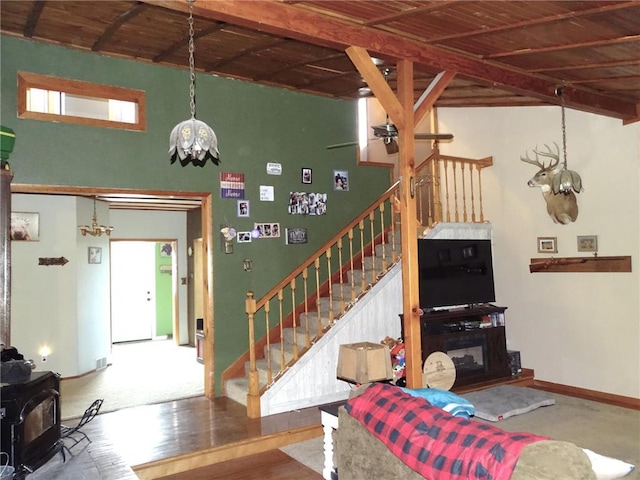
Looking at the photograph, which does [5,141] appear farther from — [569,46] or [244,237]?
[569,46]

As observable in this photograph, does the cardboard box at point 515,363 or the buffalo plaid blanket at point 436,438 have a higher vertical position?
the buffalo plaid blanket at point 436,438

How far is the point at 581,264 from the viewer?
600cm

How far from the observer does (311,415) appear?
4.98 m

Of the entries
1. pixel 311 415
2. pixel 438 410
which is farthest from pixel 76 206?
pixel 438 410

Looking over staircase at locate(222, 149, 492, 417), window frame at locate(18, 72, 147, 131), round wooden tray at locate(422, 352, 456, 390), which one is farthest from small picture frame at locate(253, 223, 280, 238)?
round wooden tray at locate(422, 352, 456, 390)

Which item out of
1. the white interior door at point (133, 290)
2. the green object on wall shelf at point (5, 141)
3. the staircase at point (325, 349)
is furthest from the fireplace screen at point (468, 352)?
the white interior door at point (133, 290)

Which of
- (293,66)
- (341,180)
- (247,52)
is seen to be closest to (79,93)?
(247,52)

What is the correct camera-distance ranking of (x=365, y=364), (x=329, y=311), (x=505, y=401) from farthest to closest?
(x=329, y=311) < (x=505, y=401) < (x=365, y=364)

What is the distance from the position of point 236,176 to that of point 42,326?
3.26m

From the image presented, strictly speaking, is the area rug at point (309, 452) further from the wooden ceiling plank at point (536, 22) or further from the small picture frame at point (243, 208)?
the wooden ceiling plank at point (536, 22)

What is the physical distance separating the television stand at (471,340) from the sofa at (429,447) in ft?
10.8

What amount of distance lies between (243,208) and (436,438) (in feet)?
14.2

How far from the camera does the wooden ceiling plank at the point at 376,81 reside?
12.3 feet

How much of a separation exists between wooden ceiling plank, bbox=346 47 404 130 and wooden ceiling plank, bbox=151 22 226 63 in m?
1.42
